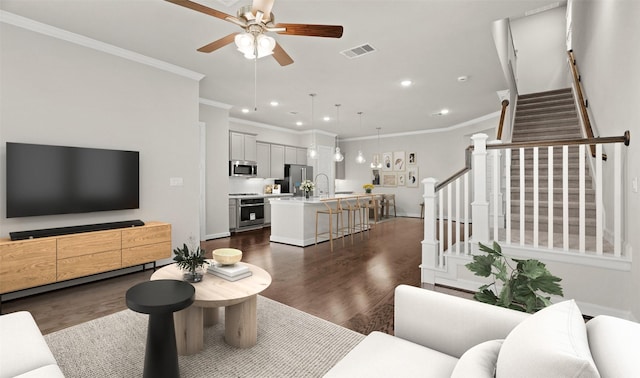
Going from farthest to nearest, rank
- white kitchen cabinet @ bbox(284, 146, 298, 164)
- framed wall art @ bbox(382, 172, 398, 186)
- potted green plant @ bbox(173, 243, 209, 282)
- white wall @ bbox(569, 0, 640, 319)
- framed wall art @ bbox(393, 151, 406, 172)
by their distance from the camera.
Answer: framed wall art @ bbox(382, 172, 398, 186), framed wall art @ bbox(393, 151, 406, 172), white kitchen cabinet @ bbox(284, 146, 298, 164), white wall @ bbox(569, 0, 640, 319), potted green plant @ bbox(173, 243, 209, 282)

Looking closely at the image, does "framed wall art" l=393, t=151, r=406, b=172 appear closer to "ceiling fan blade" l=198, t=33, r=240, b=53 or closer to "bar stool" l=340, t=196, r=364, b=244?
"bar stool" l=340, t=196, r=364, b=244

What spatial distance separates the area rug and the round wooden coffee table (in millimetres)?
77

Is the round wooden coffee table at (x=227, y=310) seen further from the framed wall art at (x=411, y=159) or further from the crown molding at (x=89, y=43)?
the framed wall art at (x=411, y=159)

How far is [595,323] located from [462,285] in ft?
8.10

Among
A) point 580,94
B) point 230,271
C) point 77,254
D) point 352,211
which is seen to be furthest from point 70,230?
point 580,94

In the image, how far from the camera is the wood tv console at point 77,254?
2857 millimetres

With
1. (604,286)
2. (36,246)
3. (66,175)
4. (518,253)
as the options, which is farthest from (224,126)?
(604,286)

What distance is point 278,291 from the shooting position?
3270 millimetres

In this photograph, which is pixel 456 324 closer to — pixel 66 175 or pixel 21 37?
pixel 66 175

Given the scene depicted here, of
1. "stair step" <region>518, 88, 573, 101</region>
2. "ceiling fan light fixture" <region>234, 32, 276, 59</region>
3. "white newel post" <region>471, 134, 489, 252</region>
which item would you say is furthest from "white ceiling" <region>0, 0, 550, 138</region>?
"white newel post" <region>471, 134, 489, 252</region>

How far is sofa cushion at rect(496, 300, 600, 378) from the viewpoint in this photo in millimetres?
740

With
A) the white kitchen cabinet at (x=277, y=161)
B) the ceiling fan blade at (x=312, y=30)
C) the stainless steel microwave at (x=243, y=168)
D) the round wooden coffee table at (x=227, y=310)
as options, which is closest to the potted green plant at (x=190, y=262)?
the round wooden coffee table at (x=227, y=310)

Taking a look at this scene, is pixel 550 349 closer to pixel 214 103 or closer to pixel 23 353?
pixel 23 353

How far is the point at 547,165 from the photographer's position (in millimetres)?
5004
